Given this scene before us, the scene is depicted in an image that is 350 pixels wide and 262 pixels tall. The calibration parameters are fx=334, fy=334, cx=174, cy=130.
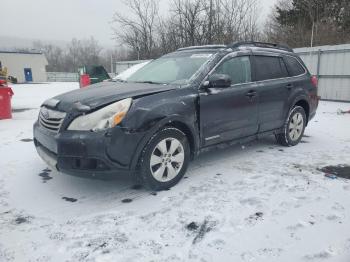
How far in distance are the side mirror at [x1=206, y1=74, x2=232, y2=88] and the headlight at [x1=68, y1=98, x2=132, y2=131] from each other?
3.90 ft

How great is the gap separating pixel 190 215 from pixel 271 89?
2681mm

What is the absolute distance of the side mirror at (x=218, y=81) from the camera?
4090 mm

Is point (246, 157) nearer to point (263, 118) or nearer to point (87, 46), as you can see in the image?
point (263, 118)

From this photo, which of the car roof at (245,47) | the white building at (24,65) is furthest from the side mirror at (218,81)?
the white building at (24,65)

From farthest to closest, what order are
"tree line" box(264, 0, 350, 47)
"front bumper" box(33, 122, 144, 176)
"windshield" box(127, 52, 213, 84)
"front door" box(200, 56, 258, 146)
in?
"tree line" box(264, 0, 350, 47), "windshield" box(127, 52, 213, 84), "front door" box(200, 56, 258, 146), "front bumper" box(33, 122, 144, 176)

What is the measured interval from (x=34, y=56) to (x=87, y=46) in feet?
170

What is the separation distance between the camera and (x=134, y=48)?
1412 inches

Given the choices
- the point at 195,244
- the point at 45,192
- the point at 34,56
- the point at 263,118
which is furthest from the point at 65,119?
the point at 34,56

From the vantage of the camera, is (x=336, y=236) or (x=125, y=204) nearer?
(x=336, y=236)

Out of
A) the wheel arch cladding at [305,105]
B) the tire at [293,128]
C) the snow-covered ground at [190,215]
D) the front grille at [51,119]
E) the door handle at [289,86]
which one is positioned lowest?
the snow-covered ground at [190,215]

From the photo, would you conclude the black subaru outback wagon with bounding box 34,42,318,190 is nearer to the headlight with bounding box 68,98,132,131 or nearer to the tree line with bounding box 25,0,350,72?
the headlight with bounding box 68,98,132,131

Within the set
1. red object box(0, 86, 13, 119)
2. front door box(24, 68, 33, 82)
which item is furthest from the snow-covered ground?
front door box(24, 68, 33, 82)

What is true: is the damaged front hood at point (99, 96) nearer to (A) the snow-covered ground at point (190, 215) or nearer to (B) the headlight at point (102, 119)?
(B) the headlight at point (102, 119)

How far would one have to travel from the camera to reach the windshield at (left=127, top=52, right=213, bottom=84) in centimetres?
432
